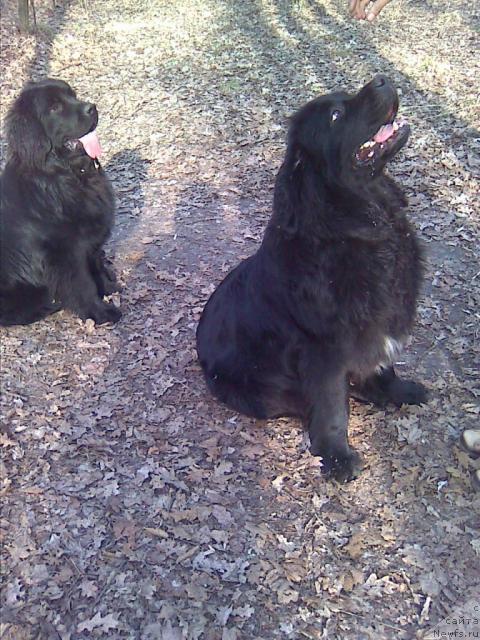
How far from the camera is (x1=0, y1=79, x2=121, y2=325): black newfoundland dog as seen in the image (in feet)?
13.8

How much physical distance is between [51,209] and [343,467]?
2699 mm

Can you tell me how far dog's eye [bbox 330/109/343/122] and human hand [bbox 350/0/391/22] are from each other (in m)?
7.95

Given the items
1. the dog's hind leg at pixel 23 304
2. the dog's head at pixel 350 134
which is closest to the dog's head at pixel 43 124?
the dog's hind leg at pixel 23 304

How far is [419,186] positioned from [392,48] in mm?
4069

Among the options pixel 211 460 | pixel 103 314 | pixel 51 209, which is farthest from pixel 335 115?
pixel 103 314

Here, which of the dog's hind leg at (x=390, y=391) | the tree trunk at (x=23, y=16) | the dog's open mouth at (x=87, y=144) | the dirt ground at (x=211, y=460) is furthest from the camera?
the tree trunk at (x=23, y=16)

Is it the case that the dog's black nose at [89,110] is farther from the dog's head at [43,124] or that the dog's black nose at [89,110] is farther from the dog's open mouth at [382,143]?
the dog's open mouth at [382,143]

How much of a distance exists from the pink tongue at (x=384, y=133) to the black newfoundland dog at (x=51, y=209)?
231cm

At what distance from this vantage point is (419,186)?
572 cm

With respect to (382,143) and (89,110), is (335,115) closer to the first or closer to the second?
(382,143)

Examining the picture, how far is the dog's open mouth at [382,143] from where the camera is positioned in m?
2.84
